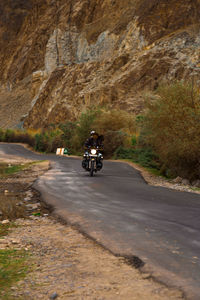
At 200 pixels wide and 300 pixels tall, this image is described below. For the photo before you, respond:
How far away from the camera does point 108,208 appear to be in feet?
25.9

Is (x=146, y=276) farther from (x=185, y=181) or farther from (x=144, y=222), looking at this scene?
(x=185, y=181)

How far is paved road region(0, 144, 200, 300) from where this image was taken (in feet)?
13.7

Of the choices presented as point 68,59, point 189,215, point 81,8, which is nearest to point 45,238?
point 189,215

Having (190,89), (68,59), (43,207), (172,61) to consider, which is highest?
(68,59)

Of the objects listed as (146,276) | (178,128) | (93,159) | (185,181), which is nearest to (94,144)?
(93,159)

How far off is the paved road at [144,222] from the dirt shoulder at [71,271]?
0.74ft

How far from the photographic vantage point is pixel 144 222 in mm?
6441

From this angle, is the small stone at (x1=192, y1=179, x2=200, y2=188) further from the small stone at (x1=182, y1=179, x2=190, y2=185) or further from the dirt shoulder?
the dirt shoulder

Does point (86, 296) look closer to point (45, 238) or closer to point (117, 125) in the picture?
point (45, 238)

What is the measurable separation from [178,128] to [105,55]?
33.2m

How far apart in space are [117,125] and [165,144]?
15775 millimetres

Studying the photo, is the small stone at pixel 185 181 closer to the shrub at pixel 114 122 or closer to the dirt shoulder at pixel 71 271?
the dirt shoulder at pixel 71 271

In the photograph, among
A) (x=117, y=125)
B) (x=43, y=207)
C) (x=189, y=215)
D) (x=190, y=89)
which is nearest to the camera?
(x=189, y=215)

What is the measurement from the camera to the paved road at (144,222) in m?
4.18
